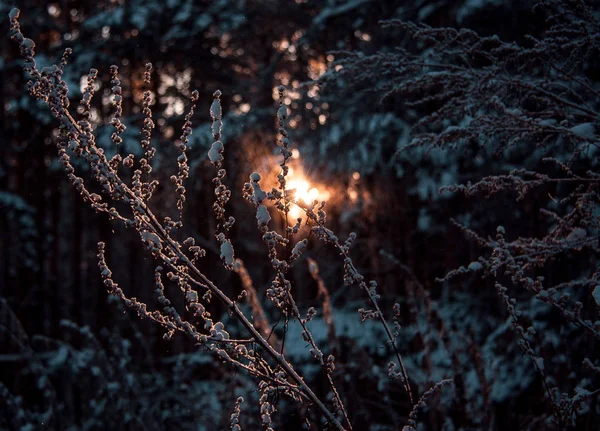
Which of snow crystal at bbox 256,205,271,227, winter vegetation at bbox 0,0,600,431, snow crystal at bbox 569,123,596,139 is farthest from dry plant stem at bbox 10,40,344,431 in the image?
snow crystal at bbox 569,123,596,139

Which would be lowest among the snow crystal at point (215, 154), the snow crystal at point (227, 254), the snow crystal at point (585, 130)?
the snow crystal at point (227, 254)

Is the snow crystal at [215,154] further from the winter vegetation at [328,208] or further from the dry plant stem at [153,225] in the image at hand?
the dry plant stem at [153,225]

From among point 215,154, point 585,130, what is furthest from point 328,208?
point 215,154

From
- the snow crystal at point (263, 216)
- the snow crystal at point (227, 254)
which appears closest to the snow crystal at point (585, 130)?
the snow crystal at point (263, 216)

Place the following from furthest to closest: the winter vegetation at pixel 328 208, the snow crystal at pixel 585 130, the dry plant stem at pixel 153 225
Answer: the snow crystal at pixel 585 130 < the winter vegetation at pixel 328 208 < the dry plant stem at pixel 153 225

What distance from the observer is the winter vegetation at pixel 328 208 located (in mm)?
1938

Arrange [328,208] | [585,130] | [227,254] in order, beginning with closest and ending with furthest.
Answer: [227,254], [585,130], [328,208]

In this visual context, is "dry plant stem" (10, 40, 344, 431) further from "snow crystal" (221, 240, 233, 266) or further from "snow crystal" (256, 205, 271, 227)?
"snow crystal" (256, 205, 271, 227)

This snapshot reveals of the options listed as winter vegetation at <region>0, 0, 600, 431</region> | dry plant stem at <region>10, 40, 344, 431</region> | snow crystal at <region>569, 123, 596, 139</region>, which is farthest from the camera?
snow crystal at <region>569, 123, 596, 139</region>

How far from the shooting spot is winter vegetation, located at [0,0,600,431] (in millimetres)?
1938

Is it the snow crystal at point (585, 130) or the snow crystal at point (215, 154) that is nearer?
the snow crystal at point (215, 154)

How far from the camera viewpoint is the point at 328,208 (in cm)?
893

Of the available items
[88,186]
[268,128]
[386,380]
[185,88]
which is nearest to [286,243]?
[386,380]

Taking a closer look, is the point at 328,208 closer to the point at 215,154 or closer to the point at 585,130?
the point at 585,130
